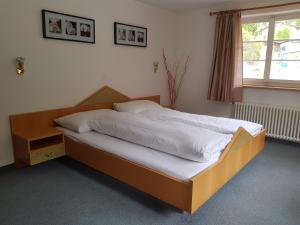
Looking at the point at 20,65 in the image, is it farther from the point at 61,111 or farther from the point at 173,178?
the point at 173,178

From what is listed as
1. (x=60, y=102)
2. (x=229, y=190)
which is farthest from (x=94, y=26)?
(x=229, y=190)

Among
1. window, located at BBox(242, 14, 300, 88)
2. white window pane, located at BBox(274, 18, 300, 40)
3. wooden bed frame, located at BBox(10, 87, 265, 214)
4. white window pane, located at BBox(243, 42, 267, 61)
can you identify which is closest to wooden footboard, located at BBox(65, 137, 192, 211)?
wooden bed frame, located at BBox(10, 87, 265, 214)

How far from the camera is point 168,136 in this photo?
212cm

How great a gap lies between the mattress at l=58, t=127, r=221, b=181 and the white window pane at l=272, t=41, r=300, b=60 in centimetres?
242

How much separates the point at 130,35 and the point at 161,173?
2543mm

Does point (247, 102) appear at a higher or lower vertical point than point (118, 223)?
higher

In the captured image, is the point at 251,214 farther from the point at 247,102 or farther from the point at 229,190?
the point at 247,102

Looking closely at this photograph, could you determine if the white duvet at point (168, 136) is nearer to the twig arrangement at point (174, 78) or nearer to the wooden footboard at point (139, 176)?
the wooden footboard at point (139, 176)

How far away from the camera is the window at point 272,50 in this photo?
3500 mm

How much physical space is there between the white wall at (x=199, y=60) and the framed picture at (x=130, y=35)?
935 millimetres

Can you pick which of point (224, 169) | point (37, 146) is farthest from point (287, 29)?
point (37, 146)

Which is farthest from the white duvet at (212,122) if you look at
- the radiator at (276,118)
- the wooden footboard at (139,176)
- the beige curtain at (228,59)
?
the beige curtain at (228,59)

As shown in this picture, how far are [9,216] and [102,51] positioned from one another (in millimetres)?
2306

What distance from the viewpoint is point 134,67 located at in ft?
12.8
